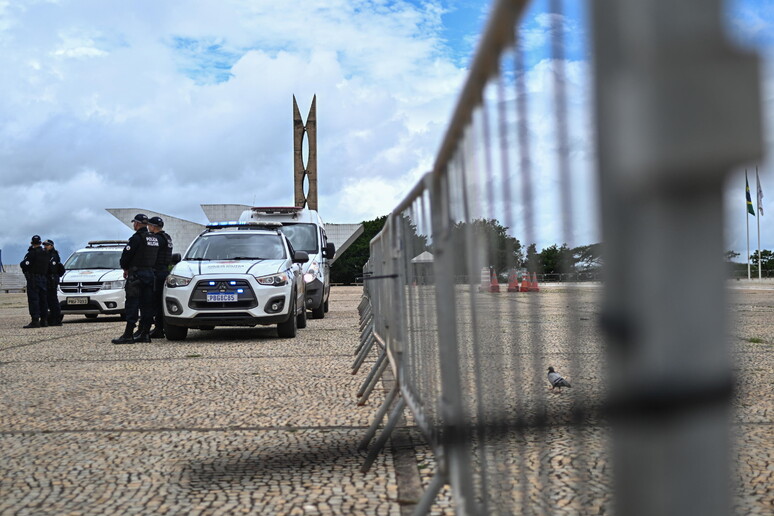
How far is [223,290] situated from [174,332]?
100 centimetres

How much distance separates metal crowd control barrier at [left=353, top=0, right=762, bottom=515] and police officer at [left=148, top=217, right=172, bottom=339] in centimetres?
963

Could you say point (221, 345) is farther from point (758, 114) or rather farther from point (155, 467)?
point (758, 114)

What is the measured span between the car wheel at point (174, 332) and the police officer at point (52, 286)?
515 cm

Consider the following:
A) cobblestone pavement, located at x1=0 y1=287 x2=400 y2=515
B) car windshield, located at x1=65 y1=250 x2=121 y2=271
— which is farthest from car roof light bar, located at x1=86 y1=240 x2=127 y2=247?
cobblestone pavement, located at x1=0 y1=287 x2=400 y2=515

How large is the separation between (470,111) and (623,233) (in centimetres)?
124

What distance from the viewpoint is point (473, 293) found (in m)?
2.30

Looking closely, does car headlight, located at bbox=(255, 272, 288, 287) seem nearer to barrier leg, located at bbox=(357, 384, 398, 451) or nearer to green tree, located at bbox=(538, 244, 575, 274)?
→ barrier leg, located at bbox=(357, 384, 398, 451)

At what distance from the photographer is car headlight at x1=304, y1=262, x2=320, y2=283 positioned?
15.4m

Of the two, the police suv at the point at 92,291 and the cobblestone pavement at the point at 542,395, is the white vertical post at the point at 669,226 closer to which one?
the cobblestone pavement at the point at 542,395

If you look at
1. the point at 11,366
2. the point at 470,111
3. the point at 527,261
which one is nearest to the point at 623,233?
the point at 527,261

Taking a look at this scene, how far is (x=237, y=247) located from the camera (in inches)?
493

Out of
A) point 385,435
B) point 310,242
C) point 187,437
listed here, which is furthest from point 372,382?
point 310,242

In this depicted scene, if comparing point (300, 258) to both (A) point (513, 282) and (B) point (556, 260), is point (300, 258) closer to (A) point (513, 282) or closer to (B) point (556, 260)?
(A) point (513, 282)

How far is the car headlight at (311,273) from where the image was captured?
15359 millimetres
